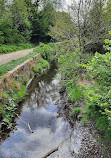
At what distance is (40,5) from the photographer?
28.8 meters

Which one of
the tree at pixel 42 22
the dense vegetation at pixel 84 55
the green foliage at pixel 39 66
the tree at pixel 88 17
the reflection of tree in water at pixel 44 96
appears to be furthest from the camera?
the tree at pixel 42 22

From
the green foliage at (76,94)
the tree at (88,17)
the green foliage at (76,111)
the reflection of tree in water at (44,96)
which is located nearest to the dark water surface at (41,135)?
the reflection of tree in water at (44,96)

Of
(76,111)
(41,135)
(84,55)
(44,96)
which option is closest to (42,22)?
(84,55)

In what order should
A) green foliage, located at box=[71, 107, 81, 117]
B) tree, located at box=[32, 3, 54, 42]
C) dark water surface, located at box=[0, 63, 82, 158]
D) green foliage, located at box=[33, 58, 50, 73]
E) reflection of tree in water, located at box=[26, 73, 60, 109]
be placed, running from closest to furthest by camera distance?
dark water surface, located at box=[0, 63, 82, 158]
green foliage, located at box=[71, 107, 81, 117]
reflection of tree in water, located at box=[26, 73, 60, 109]
green foliage, located at box=[33, 58, 50, 73]
tree, located at box=[32, 3, 54, 42]

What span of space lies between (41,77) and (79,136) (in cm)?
808

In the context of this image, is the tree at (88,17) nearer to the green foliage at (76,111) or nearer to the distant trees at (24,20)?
the green foliage at (76,111)

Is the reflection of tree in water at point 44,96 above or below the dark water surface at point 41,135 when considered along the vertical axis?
below

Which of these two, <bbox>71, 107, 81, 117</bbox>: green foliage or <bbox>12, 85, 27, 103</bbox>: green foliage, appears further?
<bbox>12, 85, 27, 103</bbox>: green foliage

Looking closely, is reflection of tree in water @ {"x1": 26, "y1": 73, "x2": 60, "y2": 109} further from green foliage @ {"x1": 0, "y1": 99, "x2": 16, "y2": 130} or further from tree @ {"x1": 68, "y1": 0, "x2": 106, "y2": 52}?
tree @ {"x1": 68, "y1": 0, "x2": 106, "y2": 52}

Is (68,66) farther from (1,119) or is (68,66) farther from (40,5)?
(40,5)

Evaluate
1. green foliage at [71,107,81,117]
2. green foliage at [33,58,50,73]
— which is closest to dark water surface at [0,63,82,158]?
green foliage at [71,107,81,117]

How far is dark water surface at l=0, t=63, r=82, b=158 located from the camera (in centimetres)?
446

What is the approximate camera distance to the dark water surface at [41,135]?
14.6 ft

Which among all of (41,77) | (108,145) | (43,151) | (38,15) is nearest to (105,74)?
(108,145)
